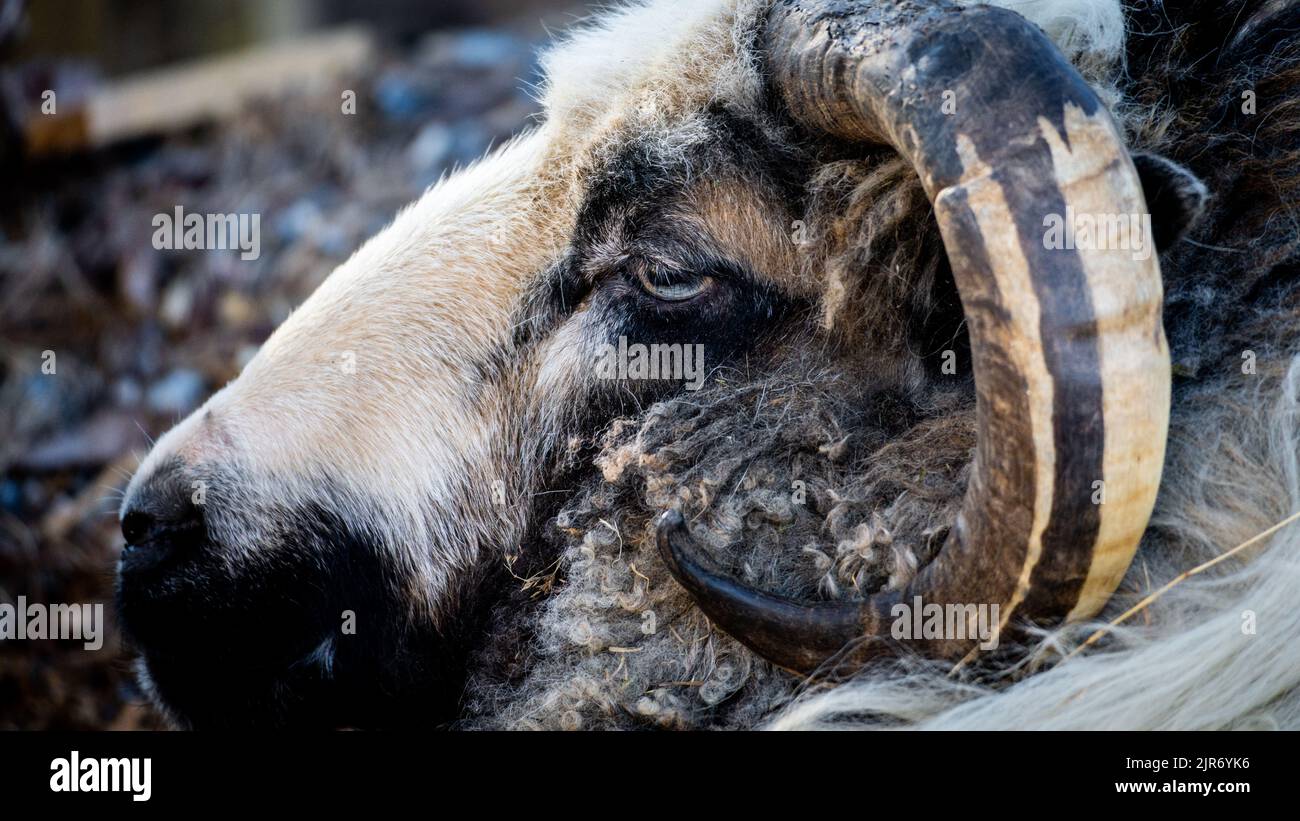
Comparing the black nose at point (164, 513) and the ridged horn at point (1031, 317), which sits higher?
the ridged horn at point (1031, 317)

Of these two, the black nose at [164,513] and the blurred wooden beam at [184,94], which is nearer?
the black nose at [164,513]

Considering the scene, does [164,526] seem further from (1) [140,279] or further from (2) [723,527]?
(1) [140,279]

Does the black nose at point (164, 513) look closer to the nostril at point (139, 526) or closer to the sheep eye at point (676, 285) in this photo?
the nostril at point (139, 526)

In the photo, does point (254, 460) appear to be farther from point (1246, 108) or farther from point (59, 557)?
point (59, 557)

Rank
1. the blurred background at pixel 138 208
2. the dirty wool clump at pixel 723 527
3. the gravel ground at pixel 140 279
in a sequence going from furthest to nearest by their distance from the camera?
the blurred background at pixel 138 208
the gravel ground at pixel 140 279
the dirty wool clump at pixel 723 527

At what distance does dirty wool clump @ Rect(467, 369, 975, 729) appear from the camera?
101 inches

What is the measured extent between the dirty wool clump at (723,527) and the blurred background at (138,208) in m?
2.46

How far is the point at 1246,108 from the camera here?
2.68 m

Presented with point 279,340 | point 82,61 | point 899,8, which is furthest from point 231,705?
point 82,61

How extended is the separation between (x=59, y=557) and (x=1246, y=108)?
4.99 meters

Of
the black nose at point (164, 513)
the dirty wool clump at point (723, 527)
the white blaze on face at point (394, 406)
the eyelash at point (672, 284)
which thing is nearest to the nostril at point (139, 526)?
the black nose at point (164, 513)

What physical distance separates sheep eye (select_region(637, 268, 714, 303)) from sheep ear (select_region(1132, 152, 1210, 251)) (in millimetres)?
1021

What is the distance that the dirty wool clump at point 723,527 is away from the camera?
101 inches

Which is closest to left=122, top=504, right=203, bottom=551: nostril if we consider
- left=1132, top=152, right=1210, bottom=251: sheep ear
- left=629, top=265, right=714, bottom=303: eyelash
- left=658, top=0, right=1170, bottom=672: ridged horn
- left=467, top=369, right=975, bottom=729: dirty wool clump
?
left=467, top=369, right=975, bottom=729: dirty wool clump
